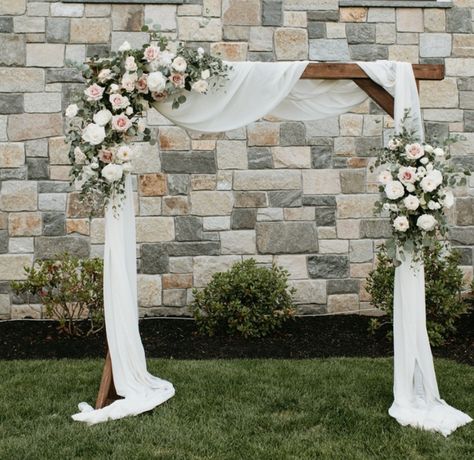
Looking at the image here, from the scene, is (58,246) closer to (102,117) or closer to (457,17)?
(102,117)

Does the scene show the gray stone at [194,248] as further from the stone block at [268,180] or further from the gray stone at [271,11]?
the gray stone at [271,11]

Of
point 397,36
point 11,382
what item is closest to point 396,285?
point 11,382

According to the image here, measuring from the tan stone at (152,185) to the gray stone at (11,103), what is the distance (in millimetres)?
1428

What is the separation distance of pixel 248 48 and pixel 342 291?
8.96 ft

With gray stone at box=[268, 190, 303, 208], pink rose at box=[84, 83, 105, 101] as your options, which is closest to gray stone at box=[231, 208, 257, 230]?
gray stone at box=[268, 190, 303, 208]

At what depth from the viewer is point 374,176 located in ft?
23.6

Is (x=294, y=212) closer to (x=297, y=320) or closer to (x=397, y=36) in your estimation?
(x=297, y=320)

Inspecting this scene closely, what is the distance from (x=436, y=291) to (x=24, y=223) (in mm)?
4135

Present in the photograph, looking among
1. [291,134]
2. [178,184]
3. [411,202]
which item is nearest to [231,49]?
[291,134]

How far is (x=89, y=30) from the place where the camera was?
6.90m

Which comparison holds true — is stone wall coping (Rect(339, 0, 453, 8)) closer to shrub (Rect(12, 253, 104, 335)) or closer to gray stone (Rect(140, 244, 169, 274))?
gray stone (Rect(140, 244, 169, 274))

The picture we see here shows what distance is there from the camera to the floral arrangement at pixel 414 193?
4414mm

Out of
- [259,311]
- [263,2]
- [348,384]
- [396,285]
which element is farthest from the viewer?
[263,2]

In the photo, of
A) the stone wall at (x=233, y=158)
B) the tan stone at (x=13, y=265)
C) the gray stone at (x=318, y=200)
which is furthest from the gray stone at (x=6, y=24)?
the gray stone at (x=318, y=200)
